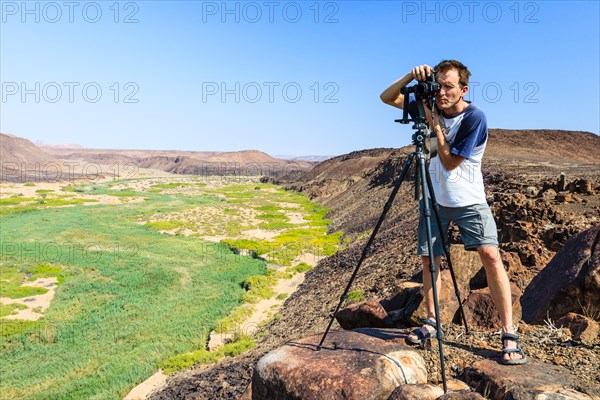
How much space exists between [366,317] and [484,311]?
184cm

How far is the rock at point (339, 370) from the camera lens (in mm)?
3980

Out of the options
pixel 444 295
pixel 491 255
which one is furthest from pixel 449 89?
pixel 444 295

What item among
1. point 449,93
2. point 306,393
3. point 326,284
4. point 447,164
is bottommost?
point 326,284

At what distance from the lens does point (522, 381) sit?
143 inches

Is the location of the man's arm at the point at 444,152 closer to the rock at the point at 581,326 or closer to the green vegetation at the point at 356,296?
the rock at the point at 581,326

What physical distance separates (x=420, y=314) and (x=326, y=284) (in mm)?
12259

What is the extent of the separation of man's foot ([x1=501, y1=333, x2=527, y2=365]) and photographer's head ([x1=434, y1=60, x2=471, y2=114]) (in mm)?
2411

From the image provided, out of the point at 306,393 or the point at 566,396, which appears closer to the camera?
the point at 566,396

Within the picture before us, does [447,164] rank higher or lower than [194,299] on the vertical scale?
higher

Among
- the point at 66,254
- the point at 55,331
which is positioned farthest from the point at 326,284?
the point at 66,254

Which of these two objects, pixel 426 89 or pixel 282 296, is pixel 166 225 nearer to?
pixel 282 296

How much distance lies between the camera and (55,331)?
50.3ft

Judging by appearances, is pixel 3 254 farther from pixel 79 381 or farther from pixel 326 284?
pixel 326 284

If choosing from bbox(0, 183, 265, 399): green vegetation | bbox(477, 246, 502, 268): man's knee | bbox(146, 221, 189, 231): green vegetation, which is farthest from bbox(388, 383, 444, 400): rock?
bbox(146, 221, 189, 231): green vegetation
